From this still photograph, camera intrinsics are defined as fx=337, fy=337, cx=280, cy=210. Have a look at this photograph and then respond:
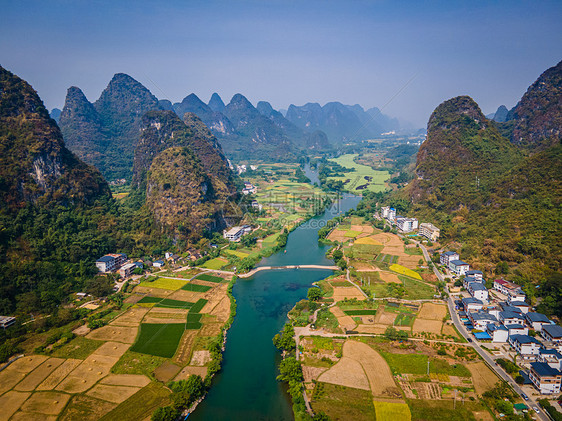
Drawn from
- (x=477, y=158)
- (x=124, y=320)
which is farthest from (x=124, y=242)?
(x=477, y=158)

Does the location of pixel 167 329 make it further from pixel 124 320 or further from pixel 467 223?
pixel 467 223

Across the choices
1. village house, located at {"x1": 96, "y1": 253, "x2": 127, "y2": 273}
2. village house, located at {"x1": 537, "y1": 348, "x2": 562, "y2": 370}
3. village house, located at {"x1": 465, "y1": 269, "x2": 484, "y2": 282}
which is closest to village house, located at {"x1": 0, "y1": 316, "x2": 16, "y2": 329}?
village house, located at {"x1": 96, "y1": 253, "x2": 127, "y2": 273}

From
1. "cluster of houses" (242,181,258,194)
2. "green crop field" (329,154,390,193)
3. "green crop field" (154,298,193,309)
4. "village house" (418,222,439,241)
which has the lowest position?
"green crop field" (154,298,193,309)

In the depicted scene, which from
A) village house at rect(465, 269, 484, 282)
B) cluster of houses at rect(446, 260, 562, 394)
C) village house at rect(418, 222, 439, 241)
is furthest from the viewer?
village house at rect(418, 222, 439, 241)

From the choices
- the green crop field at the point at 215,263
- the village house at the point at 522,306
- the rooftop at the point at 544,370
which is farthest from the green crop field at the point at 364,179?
the rooftop at the point at 544,370

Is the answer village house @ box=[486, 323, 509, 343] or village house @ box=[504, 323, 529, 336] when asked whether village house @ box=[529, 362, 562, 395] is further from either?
village house @ box=[504, 323, 529, 336]

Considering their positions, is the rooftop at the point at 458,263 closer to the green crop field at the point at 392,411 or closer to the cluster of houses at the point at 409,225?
the cluster of houses at the point at 409,225
